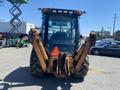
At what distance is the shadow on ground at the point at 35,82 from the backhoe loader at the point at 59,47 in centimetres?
29

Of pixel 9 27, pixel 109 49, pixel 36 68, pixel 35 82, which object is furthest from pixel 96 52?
pixel 9 27

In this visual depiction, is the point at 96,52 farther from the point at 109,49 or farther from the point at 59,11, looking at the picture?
the point at 59,11

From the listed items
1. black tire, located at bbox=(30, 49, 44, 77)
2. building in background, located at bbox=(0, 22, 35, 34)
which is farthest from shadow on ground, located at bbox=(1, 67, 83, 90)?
building in background, located at bbox=(0, 22, 35, 34)

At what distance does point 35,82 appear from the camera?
12148 mm

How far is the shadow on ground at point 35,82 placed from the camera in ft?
37.5

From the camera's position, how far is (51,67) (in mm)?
11695

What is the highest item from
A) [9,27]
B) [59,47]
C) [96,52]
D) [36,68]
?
[59,47]

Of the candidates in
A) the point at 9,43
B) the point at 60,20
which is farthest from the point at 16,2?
the point at 60,20

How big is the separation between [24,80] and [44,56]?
1.36 meters

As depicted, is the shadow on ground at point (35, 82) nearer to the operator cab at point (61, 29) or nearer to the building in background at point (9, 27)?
the operator cab at point (61, 29)

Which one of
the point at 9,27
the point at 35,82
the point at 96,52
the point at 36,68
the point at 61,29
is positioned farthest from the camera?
the point at 9,27

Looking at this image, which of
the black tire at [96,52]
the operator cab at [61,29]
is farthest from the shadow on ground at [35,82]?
the black tire at [96,52]

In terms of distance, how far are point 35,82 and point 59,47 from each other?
6.99 ft

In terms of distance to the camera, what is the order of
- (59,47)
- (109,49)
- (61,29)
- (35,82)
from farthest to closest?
(109,49) → (61,29) → (59,47) → (35,82)
